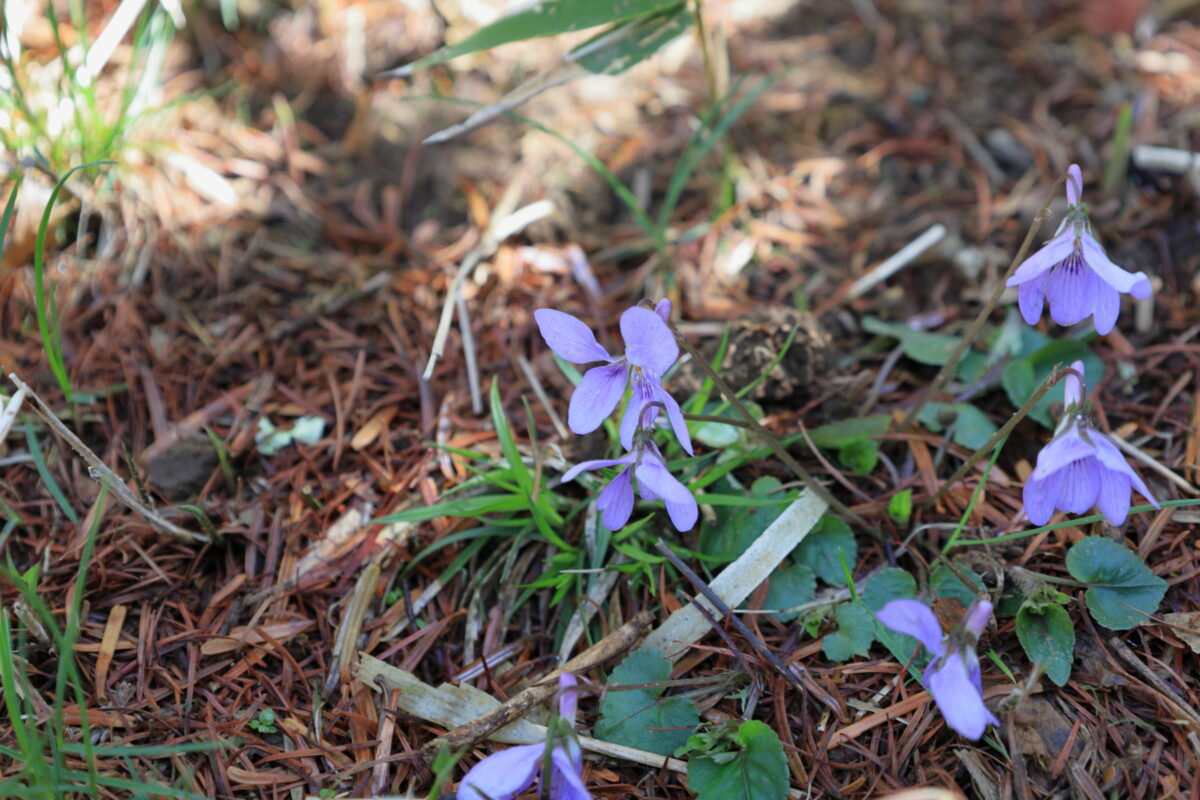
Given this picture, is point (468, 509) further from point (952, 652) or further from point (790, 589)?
point (952, 652)

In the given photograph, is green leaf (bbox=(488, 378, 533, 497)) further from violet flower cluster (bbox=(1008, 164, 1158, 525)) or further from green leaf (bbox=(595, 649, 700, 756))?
violet flower cluster (bbox=(1008, 164, 1158, 525))

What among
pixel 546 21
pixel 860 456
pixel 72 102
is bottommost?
pixel 860 456

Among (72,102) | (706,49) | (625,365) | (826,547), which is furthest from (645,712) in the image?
(72,102)

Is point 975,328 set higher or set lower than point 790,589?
higher

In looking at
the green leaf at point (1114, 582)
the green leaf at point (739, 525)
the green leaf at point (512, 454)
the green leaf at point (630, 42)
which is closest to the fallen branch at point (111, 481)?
A: the green leaf at point (512, 454)

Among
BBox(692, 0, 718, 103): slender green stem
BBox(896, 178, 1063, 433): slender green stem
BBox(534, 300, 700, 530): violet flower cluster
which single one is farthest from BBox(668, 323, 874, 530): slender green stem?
BBox(692, 0, 718, 103): slender green stem

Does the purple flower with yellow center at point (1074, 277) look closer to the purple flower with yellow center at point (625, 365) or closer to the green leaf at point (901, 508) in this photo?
the green leaf at point (901, 508)
